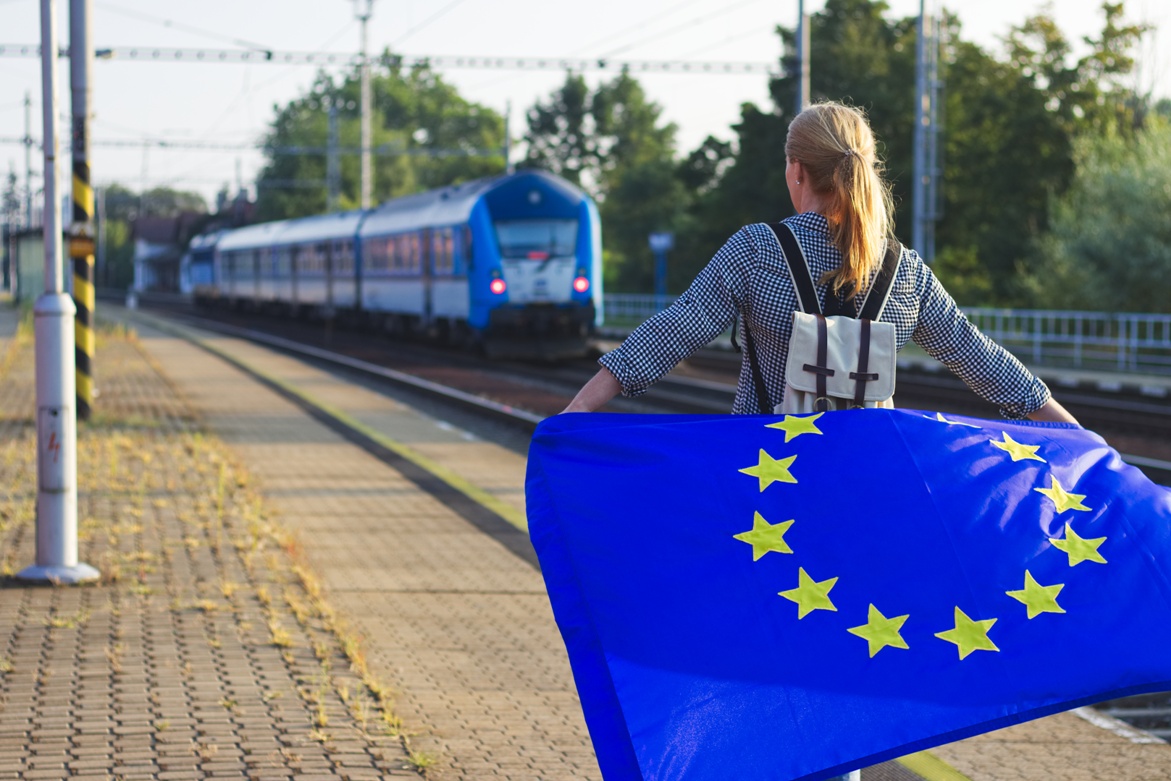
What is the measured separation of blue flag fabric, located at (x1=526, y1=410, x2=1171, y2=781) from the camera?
8.42 ft

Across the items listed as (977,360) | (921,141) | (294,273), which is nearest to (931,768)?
(977,360)

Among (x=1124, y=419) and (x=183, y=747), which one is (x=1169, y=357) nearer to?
(x=1124, y=419)

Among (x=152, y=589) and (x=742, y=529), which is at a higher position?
(x=742, y=529)

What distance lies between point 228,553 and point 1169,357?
19091mm

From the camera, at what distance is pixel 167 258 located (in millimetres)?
116688

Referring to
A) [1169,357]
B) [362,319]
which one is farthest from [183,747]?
[362,319]

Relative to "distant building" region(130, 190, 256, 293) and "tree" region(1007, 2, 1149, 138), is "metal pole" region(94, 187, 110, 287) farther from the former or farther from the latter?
"tree" region(1007, 2, 1149, 138)

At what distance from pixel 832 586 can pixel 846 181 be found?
0.78m

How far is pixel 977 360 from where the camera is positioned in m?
3.10

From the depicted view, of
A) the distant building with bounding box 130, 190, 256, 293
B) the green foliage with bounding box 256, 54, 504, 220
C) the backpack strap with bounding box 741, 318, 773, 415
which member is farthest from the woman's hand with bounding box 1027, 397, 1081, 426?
the distant building with bounding box 130, 190, 256, 293

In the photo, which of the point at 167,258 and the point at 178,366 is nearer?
the point at 178,366

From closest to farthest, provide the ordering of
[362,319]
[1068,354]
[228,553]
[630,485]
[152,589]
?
[630,485], [152,589], [228,553], [1068,354], [362,319]

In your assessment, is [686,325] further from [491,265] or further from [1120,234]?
[1120,234]

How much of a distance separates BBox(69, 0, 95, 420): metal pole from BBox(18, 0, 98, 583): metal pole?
18.7 ft
